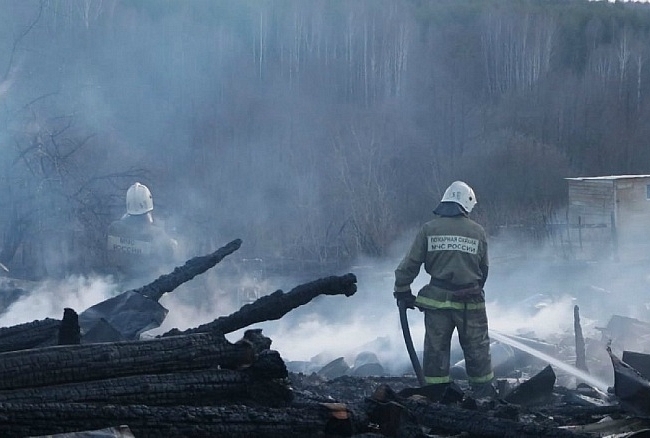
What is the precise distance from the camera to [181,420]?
3994mm

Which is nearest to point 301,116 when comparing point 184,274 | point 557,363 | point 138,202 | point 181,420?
point 138,202

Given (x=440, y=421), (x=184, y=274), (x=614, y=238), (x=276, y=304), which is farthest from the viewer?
(x=614, y=238)

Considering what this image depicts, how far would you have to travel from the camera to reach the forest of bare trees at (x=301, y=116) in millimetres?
21172

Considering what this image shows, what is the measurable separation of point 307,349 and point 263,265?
1157 centimetres

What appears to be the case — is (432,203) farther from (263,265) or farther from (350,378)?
(350,378)

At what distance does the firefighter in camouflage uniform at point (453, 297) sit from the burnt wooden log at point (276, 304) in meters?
1.91

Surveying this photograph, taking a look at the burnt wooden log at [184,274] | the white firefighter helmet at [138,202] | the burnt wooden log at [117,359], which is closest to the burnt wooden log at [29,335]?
the burnt wooden log at [117,359]

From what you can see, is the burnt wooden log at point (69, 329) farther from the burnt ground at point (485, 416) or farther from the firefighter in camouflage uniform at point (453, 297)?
the firefighter in camouflage uniform at point (453, 297)

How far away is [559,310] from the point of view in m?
Result: 15.0

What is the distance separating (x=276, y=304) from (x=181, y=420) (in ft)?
4.06

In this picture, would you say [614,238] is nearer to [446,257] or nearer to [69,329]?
[446,257]

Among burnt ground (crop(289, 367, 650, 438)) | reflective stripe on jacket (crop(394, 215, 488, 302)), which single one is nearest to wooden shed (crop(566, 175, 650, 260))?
reflective stripe on jacket (crop(394, 215, 488, 302))

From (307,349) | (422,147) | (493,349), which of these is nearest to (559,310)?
(307,349)

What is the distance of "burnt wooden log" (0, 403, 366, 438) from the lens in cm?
376
